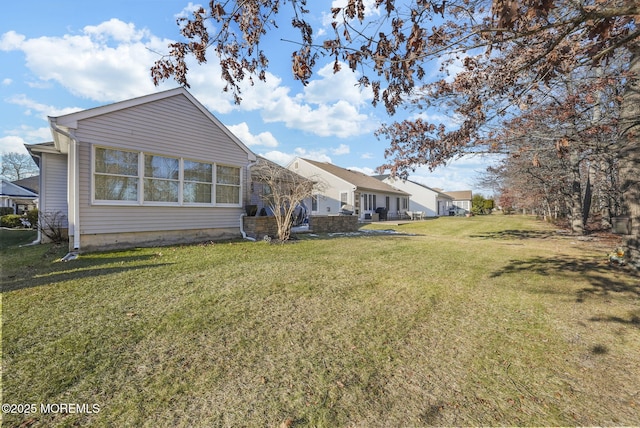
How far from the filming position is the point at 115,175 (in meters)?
8.62

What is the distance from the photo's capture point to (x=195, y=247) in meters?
9.09

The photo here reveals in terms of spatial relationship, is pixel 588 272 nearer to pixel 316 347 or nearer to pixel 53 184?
pixel 316 347

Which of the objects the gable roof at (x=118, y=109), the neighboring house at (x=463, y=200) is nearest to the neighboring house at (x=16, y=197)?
the gable roof at (x=118, y=109)

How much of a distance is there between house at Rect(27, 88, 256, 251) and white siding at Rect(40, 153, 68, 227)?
29 millimetres

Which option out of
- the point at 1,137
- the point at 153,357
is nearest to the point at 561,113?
the point at 153,357

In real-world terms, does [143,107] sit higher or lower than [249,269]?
higher

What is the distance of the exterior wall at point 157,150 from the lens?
809cm

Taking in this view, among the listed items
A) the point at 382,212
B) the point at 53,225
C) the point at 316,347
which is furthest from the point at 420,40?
the point at 382,212

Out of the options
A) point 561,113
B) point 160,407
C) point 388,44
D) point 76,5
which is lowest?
point 160,407

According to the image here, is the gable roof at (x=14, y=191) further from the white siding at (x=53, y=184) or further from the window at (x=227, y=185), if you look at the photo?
the window at (x=227, y=185)

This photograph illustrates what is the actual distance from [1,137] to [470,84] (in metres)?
14.8

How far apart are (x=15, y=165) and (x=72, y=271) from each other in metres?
55.1

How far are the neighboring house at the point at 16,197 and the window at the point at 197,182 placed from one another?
28844 millimetres

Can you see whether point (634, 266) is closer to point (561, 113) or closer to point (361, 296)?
point (561, 113)
